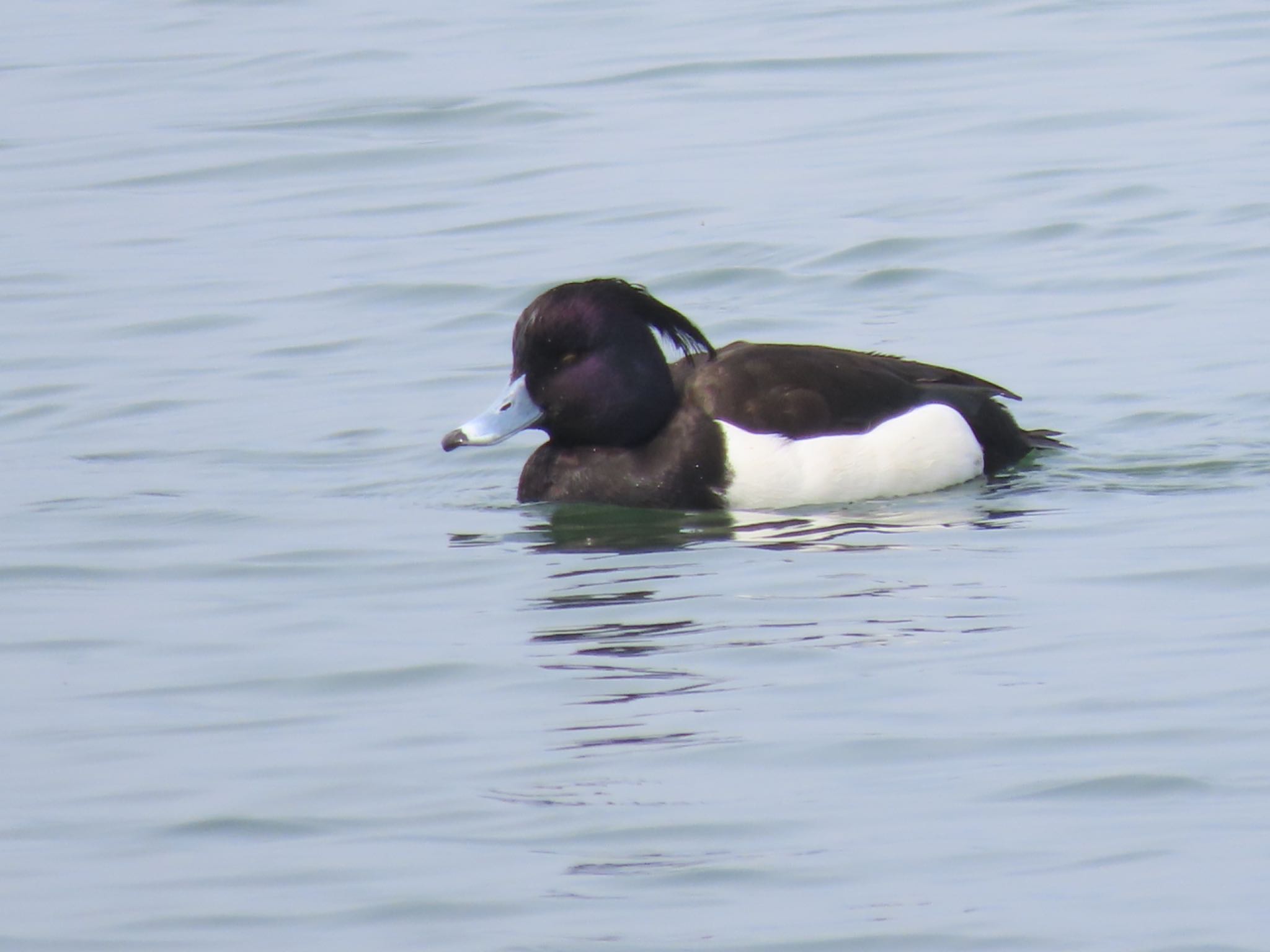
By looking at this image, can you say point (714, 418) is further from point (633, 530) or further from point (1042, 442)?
point (1042, 442)

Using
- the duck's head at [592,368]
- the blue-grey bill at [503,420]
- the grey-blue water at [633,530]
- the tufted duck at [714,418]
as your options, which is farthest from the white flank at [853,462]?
the blue-grey bill at [503,420]

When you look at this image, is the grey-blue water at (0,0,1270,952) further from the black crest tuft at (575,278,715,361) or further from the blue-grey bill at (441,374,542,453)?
the black crest tuft at (575,278,715,361)

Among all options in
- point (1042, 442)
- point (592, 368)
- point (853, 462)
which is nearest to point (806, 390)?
point (853, 462)

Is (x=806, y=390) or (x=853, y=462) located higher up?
(x=806, y=390)

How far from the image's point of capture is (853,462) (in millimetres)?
8648

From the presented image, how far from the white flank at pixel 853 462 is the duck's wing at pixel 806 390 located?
0.16ft

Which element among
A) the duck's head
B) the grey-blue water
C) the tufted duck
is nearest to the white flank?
the tufted duck

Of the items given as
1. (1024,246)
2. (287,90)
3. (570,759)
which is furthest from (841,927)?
(287,90)

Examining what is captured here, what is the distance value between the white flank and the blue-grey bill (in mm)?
703

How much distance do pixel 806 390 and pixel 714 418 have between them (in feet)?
1.05

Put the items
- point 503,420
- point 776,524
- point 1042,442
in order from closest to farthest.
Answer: point 776,524 < point 503,420 < point 1042,442

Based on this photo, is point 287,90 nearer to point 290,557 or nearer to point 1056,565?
point 290,557

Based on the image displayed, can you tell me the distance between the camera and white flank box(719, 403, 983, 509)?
8.56 m

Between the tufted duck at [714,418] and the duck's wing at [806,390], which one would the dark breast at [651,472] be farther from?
the duck's wing at [806,390]
